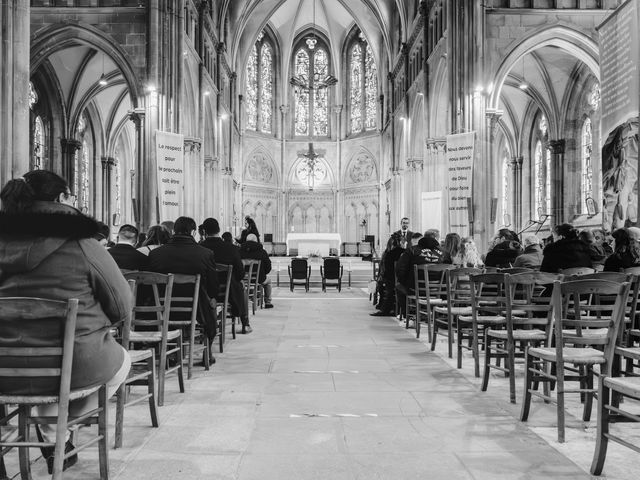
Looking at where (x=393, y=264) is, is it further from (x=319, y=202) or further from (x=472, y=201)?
(x=319, y=202)

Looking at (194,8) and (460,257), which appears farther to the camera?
(194,8)

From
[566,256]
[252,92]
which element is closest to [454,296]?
[566,256]

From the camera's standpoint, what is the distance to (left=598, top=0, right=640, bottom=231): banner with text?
9.40 metres

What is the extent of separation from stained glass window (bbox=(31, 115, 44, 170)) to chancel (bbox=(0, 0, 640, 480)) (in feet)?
0.29

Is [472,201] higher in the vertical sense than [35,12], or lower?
lower

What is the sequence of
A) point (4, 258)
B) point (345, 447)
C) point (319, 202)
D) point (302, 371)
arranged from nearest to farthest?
1. point (4, 258)
2. point (345, 447)
3. point (302, 371)
4. point (319, 202)

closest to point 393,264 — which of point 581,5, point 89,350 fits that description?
point 89,350

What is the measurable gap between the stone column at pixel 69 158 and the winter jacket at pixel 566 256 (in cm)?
1890

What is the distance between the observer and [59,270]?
280cm

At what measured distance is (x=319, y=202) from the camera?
38.3 m

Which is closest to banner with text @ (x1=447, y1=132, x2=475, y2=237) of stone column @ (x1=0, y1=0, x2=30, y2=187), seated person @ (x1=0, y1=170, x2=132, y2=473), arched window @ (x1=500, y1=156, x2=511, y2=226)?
stone column @ (x1=0, y1=0, x2=30, y2=187)

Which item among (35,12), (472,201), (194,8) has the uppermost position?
(194,8)

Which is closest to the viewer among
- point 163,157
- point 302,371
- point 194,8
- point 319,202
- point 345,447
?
point 345,447

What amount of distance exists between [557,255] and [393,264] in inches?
182
